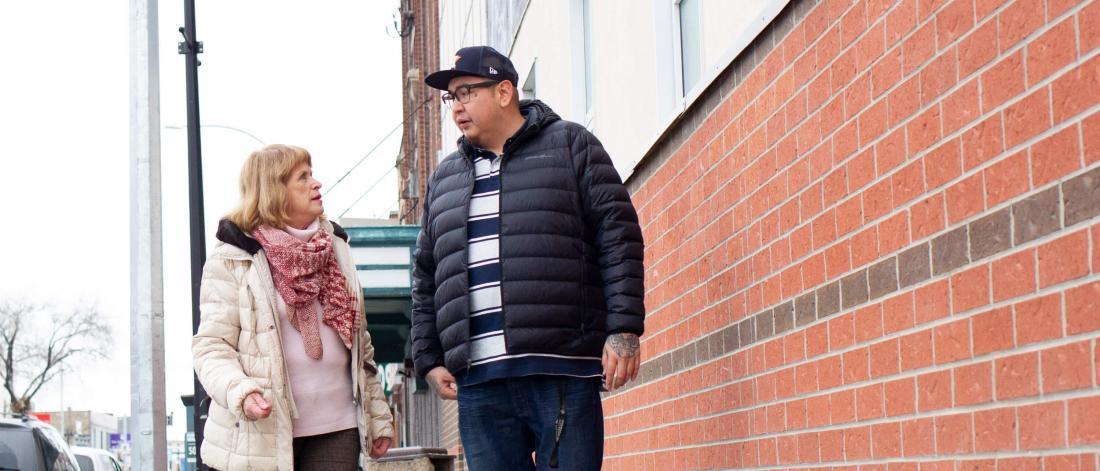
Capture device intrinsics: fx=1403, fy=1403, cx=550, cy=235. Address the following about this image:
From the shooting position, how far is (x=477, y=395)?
4641 mm

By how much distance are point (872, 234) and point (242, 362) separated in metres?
2.13

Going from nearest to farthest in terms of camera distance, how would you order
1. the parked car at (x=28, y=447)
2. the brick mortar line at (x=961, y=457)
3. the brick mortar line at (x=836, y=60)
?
the brick mortar line at (x=961, y=457)
the brick mortar line at (x=836, y=60)
the parked car at (x=28, y=447)

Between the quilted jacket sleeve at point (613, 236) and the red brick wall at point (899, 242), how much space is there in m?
0.49

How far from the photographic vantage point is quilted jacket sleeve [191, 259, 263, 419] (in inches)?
178

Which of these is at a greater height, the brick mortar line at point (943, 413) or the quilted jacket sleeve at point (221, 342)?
the quilted jacket sleeve at point (221, 342)

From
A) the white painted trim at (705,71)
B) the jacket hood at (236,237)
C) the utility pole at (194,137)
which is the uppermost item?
the utility pole at (194,137)

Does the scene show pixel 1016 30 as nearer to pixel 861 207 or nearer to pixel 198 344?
pixel 861 207

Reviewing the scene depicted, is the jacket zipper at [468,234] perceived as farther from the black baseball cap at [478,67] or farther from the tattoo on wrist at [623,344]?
the tattoo on wrist at [623,344]

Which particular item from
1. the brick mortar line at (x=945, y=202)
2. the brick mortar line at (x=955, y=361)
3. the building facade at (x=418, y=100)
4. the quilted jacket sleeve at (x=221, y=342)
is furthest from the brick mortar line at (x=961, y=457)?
the building facade at (x=418, y=100)

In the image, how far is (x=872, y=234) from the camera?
149 inches

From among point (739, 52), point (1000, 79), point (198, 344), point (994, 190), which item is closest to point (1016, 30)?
point (1000, 79)

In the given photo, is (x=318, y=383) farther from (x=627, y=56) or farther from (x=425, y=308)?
(x=627, y=56)

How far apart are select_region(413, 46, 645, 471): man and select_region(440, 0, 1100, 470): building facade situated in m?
0.58

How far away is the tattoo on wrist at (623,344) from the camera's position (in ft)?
14.5
